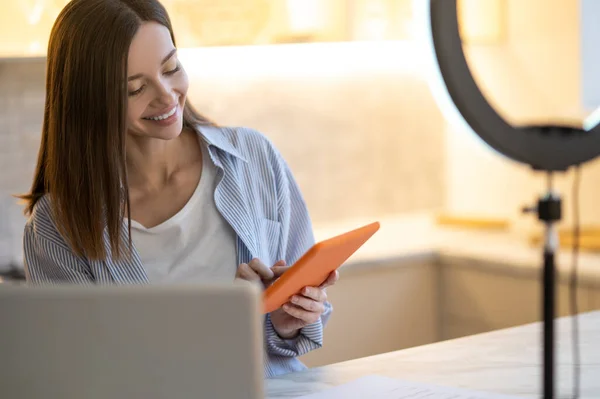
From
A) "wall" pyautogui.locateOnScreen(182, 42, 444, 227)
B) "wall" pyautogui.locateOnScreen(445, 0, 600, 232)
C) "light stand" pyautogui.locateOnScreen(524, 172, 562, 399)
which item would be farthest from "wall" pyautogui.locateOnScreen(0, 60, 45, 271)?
"light stand" pyautogui.locateOnScreen(524, 172, 562, 399)

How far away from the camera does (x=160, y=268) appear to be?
5.61ft

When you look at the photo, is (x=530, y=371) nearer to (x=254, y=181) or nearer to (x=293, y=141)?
(x=254, y=181)

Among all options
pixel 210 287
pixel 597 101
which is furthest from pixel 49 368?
pixel 597 101

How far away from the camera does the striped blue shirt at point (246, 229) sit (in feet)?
5.54

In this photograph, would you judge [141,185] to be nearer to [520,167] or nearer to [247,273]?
[247,273]

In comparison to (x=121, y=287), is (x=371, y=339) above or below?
below

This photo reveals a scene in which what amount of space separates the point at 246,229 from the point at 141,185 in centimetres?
22

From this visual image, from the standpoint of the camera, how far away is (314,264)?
135 centimetres

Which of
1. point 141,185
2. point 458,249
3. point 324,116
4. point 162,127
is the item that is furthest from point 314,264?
point 324,116

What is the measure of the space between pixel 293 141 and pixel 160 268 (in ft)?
5.76

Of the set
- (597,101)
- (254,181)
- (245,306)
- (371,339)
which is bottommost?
(371,339)

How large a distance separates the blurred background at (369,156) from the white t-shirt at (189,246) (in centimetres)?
95

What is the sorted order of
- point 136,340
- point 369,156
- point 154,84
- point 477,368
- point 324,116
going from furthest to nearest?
point 369,156, point 324,116, point 154,84, point 477,368, point 136,340

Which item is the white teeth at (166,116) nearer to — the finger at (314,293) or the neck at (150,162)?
the neck at (150,162)
